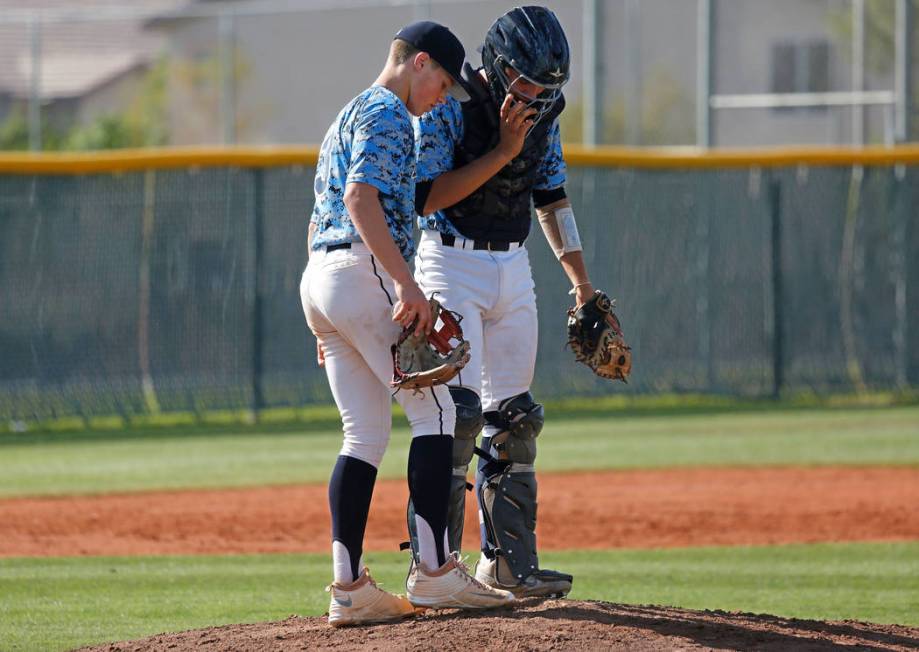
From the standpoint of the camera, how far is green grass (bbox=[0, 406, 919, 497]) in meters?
10.1

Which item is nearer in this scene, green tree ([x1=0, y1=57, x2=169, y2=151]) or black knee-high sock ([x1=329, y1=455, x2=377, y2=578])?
black knee-high sock ([x1=329, y1=455, x2=377, y2=578])

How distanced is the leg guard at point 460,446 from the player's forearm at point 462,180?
642mm

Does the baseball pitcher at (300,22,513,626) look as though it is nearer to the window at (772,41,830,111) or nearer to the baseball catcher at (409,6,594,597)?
the baseball catcher at (409,6,594,597)

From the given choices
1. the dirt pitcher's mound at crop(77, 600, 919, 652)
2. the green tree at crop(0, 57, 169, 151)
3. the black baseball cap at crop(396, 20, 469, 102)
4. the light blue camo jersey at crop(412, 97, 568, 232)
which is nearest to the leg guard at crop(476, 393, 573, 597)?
the dirt pitcher's mound at crop(77, 600, 919, 652)

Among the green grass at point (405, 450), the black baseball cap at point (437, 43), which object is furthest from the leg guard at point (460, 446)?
the green grass at point (405, 450)

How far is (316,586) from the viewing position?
6434 mm

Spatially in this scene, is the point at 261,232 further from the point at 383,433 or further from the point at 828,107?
the point at 383,433

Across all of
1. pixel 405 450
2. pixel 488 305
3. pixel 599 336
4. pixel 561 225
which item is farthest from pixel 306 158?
pixel 488 305

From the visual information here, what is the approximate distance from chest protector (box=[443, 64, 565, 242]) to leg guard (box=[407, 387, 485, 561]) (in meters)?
0.61

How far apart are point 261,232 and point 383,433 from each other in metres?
9.03

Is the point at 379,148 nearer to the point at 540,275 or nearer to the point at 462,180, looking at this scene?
the point at 462,180

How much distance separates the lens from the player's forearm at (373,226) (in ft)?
14.2

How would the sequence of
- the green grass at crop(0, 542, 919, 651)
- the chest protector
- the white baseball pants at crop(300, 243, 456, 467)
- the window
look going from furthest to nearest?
the window, the green grass at crop(0, 542, 919, 651), the chest protector, the white baseball pants at crop(300, 243, 456, 467)

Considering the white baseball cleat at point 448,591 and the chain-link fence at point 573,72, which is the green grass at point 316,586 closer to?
the white baseball cleat at point 448,591
